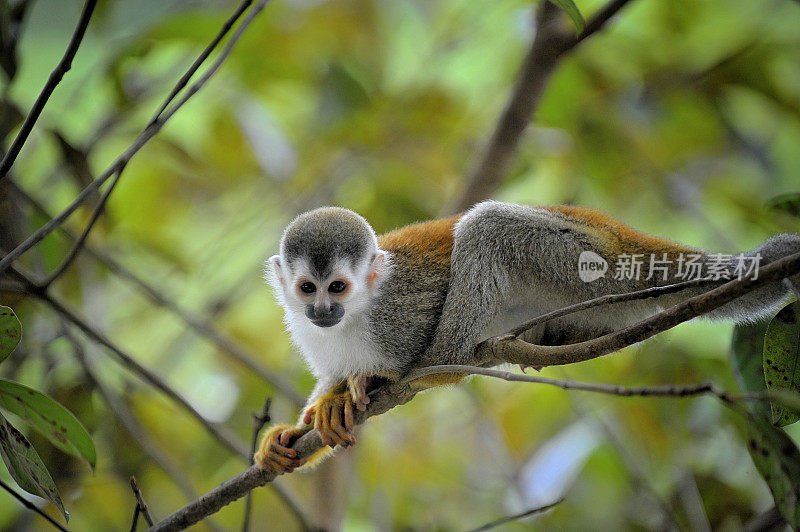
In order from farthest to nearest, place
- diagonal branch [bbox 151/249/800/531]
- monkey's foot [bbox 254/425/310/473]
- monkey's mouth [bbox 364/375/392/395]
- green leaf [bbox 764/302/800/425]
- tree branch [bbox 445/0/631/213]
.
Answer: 1. tree branch [bbox 445/0/631/213]
2. monkey's mouth [bbox 364/375/392/395]
3. monkey's foot [bbox 254/425/310/473]
4. green leaf [bbox 764/302/800/425]
5. diagonal branch [bbox 151/249/800/531]

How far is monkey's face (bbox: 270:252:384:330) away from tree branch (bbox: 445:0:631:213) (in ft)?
3.03

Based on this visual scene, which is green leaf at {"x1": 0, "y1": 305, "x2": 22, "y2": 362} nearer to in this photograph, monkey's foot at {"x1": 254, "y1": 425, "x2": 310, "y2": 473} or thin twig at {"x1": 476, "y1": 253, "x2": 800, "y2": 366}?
monkey's foot at {"x1": 254, "y1": 425, "x2": 310, "y2": 473}

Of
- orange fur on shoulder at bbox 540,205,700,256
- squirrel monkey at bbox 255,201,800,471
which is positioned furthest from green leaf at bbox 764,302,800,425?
orange fur on shoulder at bbox 540,205,700,256

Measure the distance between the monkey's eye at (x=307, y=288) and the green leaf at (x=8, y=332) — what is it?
777mm

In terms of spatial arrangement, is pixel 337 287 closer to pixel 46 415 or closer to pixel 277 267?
pixel 277 267

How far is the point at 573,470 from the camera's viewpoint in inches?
119

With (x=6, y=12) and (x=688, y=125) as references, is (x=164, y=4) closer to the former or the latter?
(x=6, y=12)

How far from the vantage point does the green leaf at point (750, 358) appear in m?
1.77

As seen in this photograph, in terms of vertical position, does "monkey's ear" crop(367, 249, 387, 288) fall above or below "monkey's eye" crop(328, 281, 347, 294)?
below

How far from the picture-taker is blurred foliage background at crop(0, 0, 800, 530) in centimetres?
284

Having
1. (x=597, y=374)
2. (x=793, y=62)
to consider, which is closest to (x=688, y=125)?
(x=793, y=62)

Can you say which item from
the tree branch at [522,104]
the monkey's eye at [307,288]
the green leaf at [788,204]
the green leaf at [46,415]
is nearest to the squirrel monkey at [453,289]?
the monkey's eye at [307,288]

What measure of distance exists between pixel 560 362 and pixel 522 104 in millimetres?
1478

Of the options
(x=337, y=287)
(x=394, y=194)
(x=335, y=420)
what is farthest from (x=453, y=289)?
(x=394, y=194)
